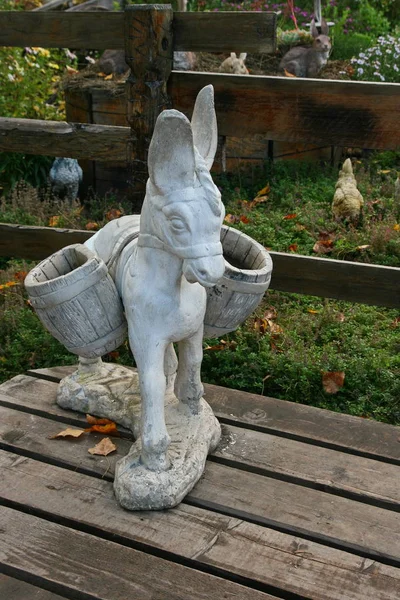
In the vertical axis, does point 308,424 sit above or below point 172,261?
below

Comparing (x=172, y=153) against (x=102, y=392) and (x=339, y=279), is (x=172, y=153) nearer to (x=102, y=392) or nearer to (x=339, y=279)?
(x=102, y=392)

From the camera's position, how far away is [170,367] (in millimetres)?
2518

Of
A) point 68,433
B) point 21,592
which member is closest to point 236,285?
point 68,433

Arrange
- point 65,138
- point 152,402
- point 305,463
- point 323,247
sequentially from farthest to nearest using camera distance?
point 323,247
point 65,138
point 305,463
point 152,402

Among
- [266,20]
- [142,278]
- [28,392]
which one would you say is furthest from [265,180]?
[142,278]

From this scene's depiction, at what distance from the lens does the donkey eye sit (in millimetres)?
1881

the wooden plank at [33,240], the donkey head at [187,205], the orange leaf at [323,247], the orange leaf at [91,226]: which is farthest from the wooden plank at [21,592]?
the orange leaf at [91,226]

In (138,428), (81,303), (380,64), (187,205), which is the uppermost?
(187,205)

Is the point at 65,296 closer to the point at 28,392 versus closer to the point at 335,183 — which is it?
the point at 28,392

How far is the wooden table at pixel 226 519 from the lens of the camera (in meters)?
1.86

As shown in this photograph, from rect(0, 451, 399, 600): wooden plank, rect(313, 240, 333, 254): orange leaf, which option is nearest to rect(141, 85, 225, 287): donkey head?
rect(0, 451, 399, 600): wooden plank

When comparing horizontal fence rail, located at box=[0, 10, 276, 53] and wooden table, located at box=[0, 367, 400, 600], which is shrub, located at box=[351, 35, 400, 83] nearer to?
horizontal fence rail, located at box=[0, 10, 276, 53]

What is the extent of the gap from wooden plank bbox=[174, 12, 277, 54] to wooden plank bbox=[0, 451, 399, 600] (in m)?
1.75

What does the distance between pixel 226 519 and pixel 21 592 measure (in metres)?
0.57
